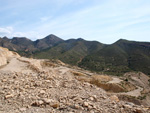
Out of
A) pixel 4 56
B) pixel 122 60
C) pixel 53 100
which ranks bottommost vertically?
pixel 122 60

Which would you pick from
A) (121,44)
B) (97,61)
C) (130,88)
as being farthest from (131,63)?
(130,88)

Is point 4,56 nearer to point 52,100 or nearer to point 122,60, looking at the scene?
point 52,100

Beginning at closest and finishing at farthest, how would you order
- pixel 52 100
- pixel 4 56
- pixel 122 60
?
pixel 52 100 → pixel 4 56 → pixel 122 60

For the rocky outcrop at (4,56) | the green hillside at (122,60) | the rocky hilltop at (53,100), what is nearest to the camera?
the rocky hilltop at (53,100)

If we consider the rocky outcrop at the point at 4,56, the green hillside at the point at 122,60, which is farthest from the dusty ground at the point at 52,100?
the green hillside at the point at 122,60

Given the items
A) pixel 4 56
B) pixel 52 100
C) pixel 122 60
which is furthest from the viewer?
pixel 122 60

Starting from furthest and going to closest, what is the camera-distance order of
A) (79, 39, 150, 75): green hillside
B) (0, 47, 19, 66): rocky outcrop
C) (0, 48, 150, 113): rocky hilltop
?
(79, 39, 150, 75): green hillside → (0, 47, 19, 66): rocky outcrop → (0, 48, 150, 113): rocky hilltop

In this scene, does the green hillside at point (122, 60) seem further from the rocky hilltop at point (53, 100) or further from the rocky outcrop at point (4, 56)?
the rocky hilltop at point (53, 100)

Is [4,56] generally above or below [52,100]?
above

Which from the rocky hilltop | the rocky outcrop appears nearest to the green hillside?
the rocky outcrop

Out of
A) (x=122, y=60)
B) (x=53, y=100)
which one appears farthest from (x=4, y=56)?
(x=122, y=60)

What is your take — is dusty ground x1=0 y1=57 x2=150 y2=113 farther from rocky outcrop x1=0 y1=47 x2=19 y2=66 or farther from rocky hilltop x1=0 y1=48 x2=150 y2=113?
rocky outcrop x1=0 y1=47 x2=19 y2=66

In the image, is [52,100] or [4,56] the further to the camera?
[4,56]

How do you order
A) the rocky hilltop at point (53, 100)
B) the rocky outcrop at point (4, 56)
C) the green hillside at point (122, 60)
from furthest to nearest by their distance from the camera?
the green hillside at point (122, 60) < the rocky outcrop at point (4, 56) < the rocky hilltop at point (53, 100)
